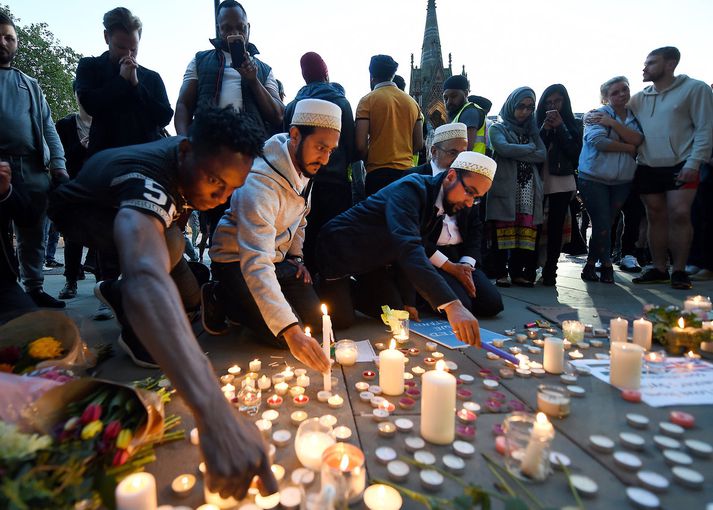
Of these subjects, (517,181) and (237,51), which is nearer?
(237,51)

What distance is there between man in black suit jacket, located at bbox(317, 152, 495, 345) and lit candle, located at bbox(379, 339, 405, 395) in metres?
0.45

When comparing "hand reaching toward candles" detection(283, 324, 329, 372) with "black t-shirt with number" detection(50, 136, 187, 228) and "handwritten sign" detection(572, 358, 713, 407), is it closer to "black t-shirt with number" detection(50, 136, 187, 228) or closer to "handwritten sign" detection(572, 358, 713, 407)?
"black t-shirt with number" detection(50, 136, 187, 228)

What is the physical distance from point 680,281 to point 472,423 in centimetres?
414

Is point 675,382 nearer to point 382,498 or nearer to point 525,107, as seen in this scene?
point 382,498

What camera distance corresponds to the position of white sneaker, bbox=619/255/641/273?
19.3ft

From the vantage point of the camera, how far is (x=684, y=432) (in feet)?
4.90

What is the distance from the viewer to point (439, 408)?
1394 mm

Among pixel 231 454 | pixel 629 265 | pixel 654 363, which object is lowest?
pixel 629 265

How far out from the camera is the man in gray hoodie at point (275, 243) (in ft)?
6.27

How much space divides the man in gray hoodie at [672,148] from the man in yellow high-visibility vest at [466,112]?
1.82 meters

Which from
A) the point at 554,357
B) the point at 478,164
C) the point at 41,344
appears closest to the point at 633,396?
the point at 554,357

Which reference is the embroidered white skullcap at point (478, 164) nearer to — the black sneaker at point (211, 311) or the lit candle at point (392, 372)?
the lit candle at point (392, 372)

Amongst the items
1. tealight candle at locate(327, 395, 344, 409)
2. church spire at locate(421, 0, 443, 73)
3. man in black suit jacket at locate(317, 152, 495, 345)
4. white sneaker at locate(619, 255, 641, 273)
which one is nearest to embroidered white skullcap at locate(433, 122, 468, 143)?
man in black suit jacket at locate(317, 152, 495, 345)

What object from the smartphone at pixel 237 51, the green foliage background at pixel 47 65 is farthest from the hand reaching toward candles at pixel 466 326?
the green foliage background at pixel 47 65
